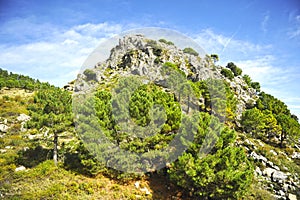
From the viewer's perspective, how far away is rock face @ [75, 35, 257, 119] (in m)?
63.7

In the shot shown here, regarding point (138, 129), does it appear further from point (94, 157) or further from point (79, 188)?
point (79, 188)

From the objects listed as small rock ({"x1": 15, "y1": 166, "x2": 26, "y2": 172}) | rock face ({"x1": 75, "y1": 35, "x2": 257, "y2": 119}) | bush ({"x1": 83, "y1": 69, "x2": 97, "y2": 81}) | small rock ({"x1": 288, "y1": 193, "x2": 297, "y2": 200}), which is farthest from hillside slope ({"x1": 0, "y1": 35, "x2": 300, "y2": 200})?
rock face ({"x1": 75, "y1": 35, "x2": 257, "y2": 119})

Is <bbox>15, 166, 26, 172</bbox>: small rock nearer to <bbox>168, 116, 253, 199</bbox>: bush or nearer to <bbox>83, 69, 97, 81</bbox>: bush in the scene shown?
<bbox>168, 116, 253, 199</bbox>: bush

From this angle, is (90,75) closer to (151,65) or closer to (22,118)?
(151,65)

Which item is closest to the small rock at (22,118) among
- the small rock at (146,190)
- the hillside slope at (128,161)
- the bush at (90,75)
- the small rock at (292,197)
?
the hillside slope at (128,161)

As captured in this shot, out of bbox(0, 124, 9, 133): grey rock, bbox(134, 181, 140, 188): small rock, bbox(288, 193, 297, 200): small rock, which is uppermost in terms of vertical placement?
bbox(0, 124, 9, 133): grey rock

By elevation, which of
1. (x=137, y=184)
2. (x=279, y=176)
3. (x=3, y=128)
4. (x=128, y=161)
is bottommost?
(x=279, y=176)

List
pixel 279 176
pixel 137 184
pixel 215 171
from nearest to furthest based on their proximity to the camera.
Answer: pixel 215 171, pixel 137 184, pixel 279 176

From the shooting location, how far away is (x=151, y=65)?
67.9m

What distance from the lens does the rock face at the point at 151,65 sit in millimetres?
63678

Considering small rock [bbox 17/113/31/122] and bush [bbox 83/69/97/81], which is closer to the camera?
small rock [bbox 17/113/31/122]

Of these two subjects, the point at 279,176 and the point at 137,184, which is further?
the point at 279,176

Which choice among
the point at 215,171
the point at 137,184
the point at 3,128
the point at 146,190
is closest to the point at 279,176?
the point at 215,171

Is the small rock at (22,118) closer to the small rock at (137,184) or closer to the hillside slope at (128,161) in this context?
the hillside slope at (128,161)
